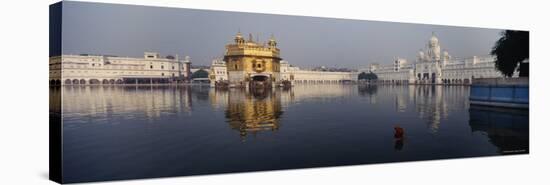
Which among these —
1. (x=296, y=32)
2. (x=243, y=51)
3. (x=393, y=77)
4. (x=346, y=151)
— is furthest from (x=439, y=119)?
(x=243, y=51)

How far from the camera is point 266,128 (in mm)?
9484

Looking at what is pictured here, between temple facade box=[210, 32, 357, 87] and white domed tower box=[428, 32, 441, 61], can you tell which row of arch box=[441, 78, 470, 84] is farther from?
temple facade box=[210, 32, 357, 87]

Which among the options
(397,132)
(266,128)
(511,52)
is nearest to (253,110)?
(266,128)

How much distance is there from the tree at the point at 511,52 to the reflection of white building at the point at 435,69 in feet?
0.50

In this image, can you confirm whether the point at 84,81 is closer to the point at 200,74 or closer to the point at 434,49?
the point at 200,74

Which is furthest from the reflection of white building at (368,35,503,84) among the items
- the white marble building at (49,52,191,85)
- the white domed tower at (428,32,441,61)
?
the white marble building at (49,52,191,85)

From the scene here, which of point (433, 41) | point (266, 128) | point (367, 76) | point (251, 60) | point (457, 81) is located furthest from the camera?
point (457, 81)

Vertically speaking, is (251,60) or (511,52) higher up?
(511,52)

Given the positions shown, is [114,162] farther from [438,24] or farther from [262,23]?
[438,24]

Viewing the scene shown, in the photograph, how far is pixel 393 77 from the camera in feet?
37.2

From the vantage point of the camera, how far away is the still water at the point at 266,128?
8.38 m

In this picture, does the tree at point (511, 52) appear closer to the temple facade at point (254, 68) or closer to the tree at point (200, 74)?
the temple facade at point (254, 68)

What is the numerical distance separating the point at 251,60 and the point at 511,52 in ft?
17.0

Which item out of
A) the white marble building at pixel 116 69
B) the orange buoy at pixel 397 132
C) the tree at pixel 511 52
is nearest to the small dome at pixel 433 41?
the tree at pixel 511 52
